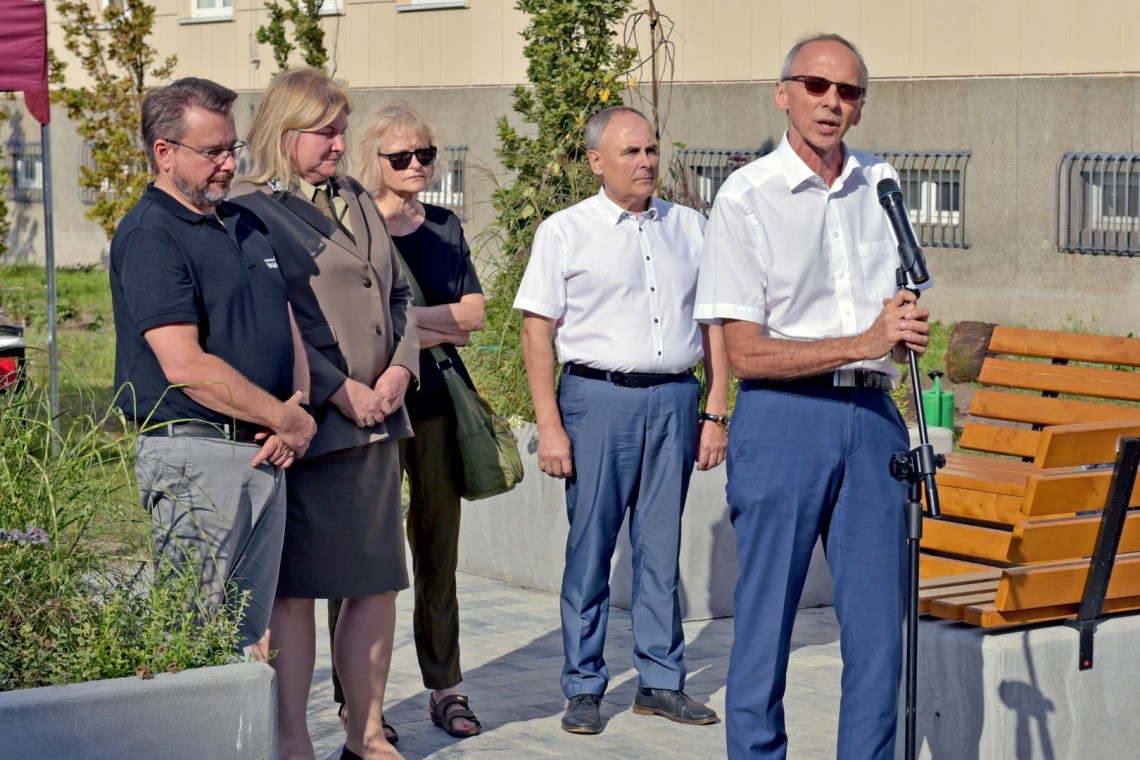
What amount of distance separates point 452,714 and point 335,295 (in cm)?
158

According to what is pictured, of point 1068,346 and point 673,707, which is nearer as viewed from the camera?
point 673,707

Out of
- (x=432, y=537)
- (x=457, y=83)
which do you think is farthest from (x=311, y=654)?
(x=457, y=83)

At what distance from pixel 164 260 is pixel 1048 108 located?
1263 centimetres

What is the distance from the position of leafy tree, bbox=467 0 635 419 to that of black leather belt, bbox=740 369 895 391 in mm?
3796

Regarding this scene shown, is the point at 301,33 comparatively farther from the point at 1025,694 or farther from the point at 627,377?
the point at 1025,694

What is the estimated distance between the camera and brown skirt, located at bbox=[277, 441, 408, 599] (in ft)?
17.4

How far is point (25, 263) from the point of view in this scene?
26.6 meters

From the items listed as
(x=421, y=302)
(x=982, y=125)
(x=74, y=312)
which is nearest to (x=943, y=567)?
(x=421, y=302)

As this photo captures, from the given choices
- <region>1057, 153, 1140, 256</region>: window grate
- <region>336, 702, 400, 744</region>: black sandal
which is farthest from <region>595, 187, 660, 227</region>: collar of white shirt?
<region>1057, 153, 1140, 256</region>: window grate

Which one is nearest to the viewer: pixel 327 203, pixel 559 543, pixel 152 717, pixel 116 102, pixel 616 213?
pixel 152 717

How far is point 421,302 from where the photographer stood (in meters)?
6.09

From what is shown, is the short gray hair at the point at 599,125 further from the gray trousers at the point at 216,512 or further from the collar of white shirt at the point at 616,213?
the gray trousers at the point at 216,512

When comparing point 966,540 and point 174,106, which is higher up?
point 174,106

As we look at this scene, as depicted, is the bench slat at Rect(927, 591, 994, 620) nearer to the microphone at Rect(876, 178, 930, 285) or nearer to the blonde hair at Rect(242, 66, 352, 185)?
the microphone at Rect(876, 178, 930, 285)
